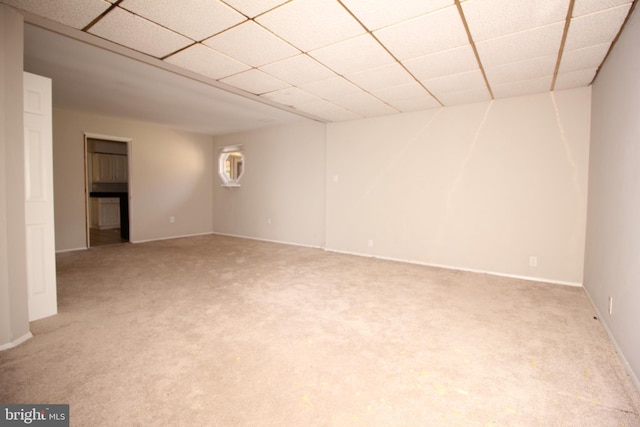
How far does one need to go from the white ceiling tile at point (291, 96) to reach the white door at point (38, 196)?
2276 millimetres

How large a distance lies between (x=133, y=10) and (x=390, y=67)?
7.29ft

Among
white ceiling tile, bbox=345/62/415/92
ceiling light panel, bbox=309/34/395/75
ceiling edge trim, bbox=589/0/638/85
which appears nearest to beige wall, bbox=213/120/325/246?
white ceiling tile, bbox=345/62/415/92

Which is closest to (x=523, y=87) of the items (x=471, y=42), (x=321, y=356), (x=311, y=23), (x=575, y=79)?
(x=575, y=79)

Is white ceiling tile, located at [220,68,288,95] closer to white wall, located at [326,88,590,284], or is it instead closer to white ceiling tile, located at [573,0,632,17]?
white wall, located at [326,88,590,284]

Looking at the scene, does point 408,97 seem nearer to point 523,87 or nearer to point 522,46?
point 523,87

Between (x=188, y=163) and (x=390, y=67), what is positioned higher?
(x=390, y=67)

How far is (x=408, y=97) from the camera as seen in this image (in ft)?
12.8

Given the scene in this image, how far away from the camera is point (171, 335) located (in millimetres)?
2248

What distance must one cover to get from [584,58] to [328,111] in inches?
120

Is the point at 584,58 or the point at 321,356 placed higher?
the point at 584,58

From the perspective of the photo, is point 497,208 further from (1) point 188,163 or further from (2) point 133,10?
(1) point 188,163

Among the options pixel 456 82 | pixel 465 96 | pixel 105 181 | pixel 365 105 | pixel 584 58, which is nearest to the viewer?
pixel 584 58

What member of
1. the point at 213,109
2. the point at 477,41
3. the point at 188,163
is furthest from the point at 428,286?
the point at 188,163

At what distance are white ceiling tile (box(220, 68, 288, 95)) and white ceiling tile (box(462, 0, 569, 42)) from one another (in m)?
2.05
